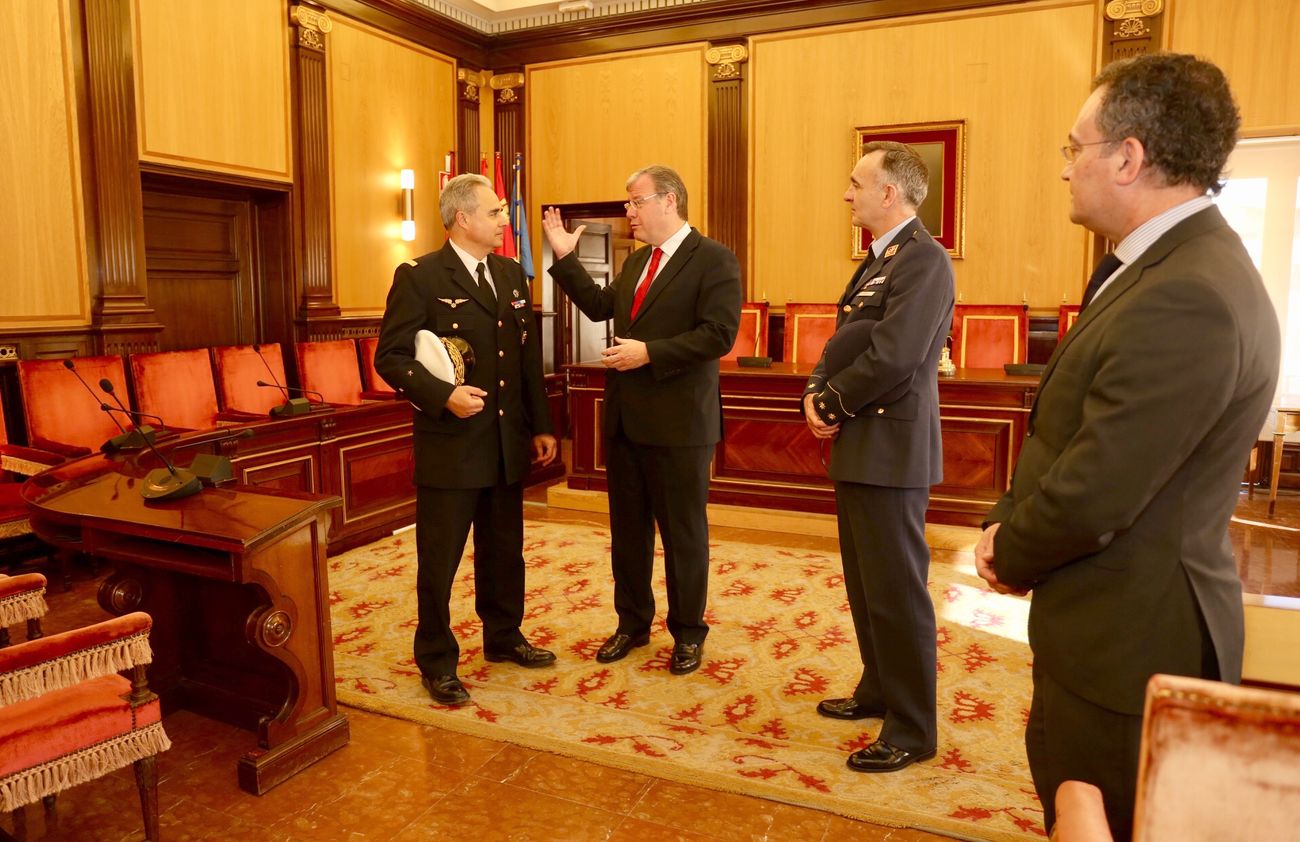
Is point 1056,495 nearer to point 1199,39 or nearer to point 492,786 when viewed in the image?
point 492,786

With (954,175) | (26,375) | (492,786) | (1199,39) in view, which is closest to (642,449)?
(492,786)

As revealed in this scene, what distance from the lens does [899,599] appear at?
2.52 m

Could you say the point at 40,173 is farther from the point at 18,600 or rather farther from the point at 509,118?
the point at 509,118

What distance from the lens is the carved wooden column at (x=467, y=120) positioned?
798 centimetres

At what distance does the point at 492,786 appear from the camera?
2.56 metres

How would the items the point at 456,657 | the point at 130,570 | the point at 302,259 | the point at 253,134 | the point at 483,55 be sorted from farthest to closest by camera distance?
the point at 483,55, the point at 302,259, the point at 253,134, the point at 456,657, the point at 130,570

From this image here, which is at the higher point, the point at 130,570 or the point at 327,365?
the point at 327,365

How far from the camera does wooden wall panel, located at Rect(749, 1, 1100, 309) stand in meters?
6.65

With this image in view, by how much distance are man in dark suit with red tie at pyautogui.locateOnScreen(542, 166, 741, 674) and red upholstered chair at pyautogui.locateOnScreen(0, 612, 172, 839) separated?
1.58 meters

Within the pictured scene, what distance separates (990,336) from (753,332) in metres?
1.71

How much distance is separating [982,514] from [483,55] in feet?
19.1

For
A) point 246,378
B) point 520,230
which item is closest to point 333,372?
point 246,378

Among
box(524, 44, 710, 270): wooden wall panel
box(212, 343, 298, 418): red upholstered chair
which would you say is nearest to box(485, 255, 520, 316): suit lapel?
box(212, 343, 298, 418): red upholstered chair

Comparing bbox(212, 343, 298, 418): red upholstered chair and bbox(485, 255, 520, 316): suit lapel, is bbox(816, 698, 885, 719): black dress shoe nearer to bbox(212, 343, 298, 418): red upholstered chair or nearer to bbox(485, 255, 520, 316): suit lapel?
bbox(485, 255, 520, 316): suit lapel
